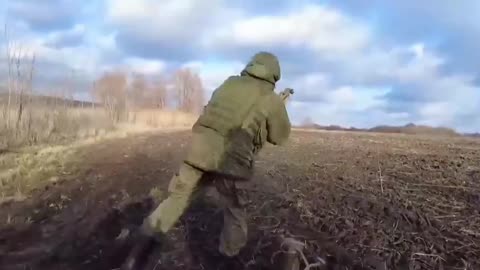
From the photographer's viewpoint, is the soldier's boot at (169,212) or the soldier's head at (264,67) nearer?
the soldier's head at (264,67)

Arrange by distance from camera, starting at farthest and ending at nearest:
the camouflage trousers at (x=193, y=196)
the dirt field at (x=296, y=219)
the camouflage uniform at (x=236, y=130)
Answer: the dirt field at (x=296, y=219) < the camouflage trousers at (x=193, y=196) < the camouflage uniform at (x=236, y=130)

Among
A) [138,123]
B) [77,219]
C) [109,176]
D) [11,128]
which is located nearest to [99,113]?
[138,123]

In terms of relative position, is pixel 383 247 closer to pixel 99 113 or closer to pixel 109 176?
pixel 109 176

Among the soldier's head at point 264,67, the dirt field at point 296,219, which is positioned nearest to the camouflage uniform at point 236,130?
the soldier's head at point 264,67

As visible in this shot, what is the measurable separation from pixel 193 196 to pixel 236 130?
862mm

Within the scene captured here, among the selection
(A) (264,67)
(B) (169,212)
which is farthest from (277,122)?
(B) (169,212)

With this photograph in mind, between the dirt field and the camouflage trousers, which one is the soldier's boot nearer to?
the camouflage trousers

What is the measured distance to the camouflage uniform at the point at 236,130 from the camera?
17.9ft

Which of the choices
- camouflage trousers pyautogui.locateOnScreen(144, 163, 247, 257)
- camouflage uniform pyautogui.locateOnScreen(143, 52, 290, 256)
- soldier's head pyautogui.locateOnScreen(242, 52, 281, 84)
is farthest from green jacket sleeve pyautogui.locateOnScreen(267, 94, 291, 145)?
camouflage trousers pyautogui.locateOnScreen(144, 163, 247, 257)

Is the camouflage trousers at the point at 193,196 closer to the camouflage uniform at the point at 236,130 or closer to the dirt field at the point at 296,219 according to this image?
the camouflage uniform at the point at 236,130

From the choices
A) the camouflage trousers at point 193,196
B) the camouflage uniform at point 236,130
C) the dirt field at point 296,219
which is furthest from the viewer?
the dirt field at point 296,219

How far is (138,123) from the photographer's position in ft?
116

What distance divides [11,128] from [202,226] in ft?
45.2

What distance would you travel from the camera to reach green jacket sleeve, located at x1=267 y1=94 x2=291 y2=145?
550 centimetres
